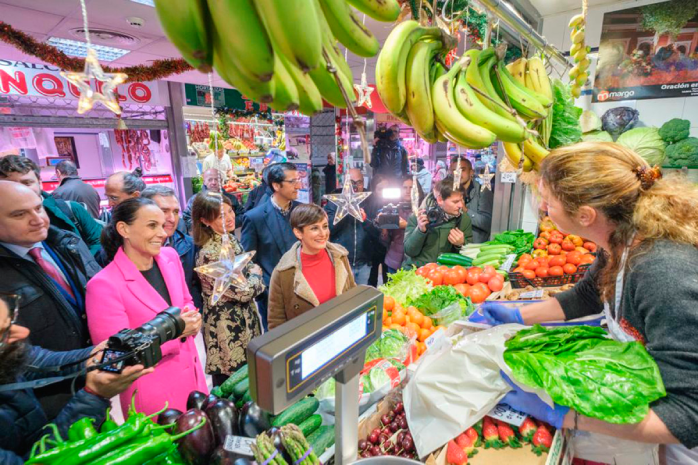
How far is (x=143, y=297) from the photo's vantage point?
1.77 m

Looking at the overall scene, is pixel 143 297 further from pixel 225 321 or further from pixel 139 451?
pixel 139 451

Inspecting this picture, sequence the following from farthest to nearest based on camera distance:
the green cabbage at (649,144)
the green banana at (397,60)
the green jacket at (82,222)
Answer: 1. the green cabbage at (649,144)
2. the green jacket at (82,222)
3. the green banana at (397,60)

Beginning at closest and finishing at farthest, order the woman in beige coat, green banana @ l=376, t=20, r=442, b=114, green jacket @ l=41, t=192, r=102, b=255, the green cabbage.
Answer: green banana @ l=376, t=20, r=442, b=114 → the woman in beige coat → green jacket @ l=41, t=192, r=102, b=255 → the green cabbage

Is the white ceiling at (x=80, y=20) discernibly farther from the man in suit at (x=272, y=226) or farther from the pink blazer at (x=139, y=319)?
the pink blazer at (x=139, y=319)

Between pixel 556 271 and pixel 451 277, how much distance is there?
2.50 feet

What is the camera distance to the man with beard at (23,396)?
3.49 feet

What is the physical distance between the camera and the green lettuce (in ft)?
3.04

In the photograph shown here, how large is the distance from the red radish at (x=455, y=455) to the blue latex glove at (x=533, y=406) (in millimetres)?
250

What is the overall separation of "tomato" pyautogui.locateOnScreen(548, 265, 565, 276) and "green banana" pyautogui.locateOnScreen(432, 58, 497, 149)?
188 cm

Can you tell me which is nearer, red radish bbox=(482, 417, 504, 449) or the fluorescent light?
red radish bbox=(482, 417, 504, 449)

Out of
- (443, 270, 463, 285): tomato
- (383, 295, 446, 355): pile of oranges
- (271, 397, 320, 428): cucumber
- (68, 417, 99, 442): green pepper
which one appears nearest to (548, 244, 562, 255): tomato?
(443, 270, 463, 285): tomato

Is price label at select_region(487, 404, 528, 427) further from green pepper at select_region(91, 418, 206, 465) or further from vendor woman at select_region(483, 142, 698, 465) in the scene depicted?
green pepper at select_region(91, 418, 206, 465)

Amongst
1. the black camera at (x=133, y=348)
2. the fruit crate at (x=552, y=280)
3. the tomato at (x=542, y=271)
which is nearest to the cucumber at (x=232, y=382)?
the black camera at (x=133, y=348)

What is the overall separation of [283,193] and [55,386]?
1.97 meters
